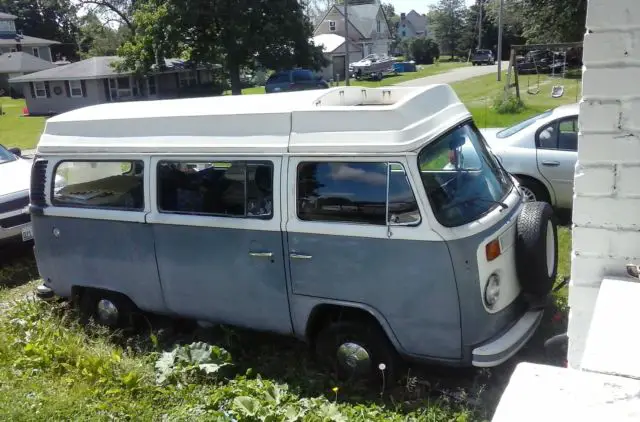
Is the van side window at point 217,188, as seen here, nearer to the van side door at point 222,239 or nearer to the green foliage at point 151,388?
the van side door at point 222,239

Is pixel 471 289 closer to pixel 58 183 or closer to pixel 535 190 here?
pixel 58 183

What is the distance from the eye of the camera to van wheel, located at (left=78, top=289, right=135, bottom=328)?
5.88 meters

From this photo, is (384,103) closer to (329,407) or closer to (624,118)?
(329,407)

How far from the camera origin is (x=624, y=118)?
99.3 inches

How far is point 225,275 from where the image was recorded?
5.02 meters

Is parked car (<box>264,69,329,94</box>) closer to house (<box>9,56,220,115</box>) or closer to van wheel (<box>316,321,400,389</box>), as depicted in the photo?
house (<box>9,56,220,115</box>)

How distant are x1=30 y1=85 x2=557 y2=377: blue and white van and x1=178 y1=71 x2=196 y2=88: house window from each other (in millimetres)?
42545

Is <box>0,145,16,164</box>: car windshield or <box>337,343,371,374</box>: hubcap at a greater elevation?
<box>0,145,16,164</box>: car windshield

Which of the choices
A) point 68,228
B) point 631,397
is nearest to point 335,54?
point 68,228

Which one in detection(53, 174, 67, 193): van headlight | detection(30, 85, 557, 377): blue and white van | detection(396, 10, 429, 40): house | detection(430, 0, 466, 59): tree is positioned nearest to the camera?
detection(30, 85, 557, 377): blue and white van

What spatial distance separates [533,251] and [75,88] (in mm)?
42493

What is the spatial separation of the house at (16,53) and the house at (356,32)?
27.5m

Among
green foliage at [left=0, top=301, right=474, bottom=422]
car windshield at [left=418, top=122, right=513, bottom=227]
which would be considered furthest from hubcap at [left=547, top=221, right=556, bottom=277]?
green foliage at [left=0, top=301, right=474, bottom=422]

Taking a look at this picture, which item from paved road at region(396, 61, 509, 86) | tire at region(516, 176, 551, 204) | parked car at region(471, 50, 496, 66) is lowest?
paved road at region(396, 61, 509, 86)
